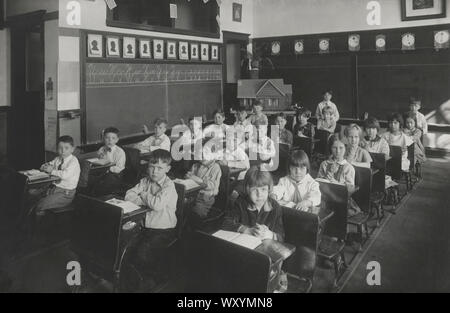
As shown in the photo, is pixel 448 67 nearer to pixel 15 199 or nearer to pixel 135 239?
pixel 135 239

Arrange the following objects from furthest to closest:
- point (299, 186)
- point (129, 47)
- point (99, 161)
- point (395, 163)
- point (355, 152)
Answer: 1. point (129, 47)
2. point (395, 163)
3. point (99, 161)
4. point (355, 152)
5. point (299, 186)

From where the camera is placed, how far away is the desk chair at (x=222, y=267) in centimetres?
185

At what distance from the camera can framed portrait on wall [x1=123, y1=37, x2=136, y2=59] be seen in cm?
635

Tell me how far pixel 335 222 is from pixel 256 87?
5.62 metres

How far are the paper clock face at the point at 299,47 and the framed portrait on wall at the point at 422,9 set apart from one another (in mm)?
2144

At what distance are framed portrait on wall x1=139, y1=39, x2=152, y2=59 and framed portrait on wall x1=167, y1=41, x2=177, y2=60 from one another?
1.53ft

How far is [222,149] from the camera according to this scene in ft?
15.3

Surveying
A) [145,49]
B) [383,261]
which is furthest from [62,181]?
[145,49]

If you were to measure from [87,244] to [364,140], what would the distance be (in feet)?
12.5

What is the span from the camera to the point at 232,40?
9.26 meters

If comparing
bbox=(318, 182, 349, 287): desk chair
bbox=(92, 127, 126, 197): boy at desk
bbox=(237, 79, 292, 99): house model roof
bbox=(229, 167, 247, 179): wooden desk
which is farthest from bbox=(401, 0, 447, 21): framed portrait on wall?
bbox=(92, 127, 126, 197): boy at desk

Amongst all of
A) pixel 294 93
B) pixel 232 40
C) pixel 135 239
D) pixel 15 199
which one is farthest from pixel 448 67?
pixel 15 199

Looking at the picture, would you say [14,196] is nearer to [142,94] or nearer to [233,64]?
[142,94]

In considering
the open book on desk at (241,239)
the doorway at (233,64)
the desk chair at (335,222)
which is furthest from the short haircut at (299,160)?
the doorway at (233,64)
